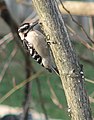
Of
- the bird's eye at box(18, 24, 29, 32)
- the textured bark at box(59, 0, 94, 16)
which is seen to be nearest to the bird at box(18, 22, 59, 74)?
the bird's eye at box(18, 24, 29, 32)

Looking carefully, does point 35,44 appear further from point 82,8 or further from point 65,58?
point 65,58

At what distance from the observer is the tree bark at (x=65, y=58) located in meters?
1.09

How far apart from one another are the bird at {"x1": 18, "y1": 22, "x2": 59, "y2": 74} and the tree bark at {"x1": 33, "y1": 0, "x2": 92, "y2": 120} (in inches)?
20.4

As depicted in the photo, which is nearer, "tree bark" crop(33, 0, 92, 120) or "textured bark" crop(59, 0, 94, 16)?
"tree bark" crop(33, 0, 92, 120)

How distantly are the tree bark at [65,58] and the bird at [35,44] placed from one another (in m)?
0.52

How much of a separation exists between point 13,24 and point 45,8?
2.11m

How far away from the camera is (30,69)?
143 inches

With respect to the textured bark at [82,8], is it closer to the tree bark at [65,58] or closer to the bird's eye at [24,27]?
the bird's eye at [24,27]

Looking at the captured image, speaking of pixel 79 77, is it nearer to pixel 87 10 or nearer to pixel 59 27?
pixel 59 27

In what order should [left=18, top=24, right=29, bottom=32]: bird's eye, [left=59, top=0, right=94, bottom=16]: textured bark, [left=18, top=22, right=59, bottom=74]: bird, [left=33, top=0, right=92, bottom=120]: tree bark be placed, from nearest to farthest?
1. [left=33, top=0, right=92, bottom=120]: tree bark
2. [left=18, top=22, right=59, bottom=74]: bird
3. [left=18, top=24, right=29, bottom=32]: bird's eye
4. [left=59, top=0, right=94, bottom=16]: textured bark

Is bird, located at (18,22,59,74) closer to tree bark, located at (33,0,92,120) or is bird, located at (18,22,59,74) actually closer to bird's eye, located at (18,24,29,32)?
bird's eye, located at (18,24,29,32)

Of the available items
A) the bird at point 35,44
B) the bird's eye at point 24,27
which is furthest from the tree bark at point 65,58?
the bird's eye at point 24,27

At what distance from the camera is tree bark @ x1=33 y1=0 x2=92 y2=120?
1091 millimetres

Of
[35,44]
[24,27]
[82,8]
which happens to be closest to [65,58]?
[24,27]
